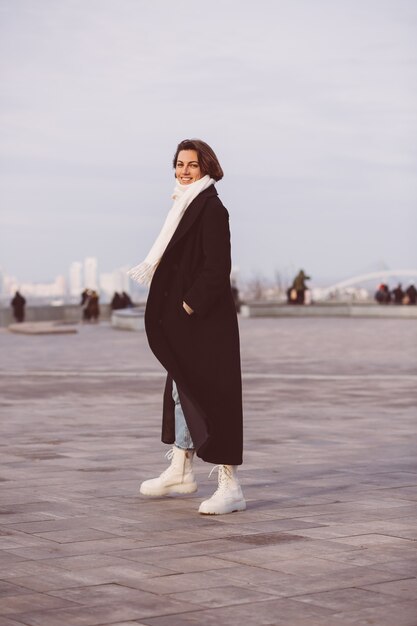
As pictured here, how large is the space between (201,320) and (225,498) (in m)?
0.92

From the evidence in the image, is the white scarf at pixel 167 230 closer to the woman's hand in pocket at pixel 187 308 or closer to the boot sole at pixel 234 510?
the woman's hand in pocket at pixel 187 308

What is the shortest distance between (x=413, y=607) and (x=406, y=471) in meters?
3.74

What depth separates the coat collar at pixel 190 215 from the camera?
6926 millimetres

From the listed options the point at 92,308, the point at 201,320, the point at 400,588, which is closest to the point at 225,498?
the point at 201,320

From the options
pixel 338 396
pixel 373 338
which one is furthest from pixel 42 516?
pixel 373 338

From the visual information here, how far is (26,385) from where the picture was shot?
16250 millimetres

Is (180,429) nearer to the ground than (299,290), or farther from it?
nearer to the ground

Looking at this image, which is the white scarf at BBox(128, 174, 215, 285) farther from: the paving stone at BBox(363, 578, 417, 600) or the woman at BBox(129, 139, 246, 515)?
the paving stone at BBox(363, 578, 417, 600)

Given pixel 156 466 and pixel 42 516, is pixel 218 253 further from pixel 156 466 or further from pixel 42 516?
pixel 156 466

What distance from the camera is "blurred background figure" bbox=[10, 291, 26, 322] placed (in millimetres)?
46525

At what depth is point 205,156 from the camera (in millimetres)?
7043

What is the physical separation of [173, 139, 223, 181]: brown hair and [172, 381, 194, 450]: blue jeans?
1135mm

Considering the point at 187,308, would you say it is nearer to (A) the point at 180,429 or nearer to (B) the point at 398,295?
(A) the point at 180,429

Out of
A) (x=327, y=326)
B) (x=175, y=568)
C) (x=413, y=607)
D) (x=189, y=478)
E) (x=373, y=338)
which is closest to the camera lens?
(x=413, y=607)
